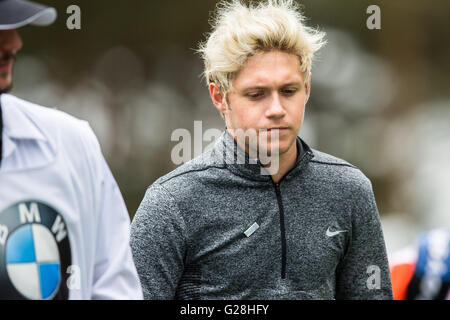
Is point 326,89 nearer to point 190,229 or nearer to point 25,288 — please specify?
point 190,229

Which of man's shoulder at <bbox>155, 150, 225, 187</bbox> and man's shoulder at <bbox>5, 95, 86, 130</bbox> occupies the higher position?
man's shoulder at <bbox>5, 95, 86, 130</bbox>

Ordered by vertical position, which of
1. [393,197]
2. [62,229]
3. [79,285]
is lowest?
[393,197]

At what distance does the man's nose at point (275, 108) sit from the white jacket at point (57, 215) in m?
0.89

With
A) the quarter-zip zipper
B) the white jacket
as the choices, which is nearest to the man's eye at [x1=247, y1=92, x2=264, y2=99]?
the quarter-zip zipper

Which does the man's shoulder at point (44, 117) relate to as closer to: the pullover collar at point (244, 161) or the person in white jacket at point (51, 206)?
the person in white jacket at point (51, 206)

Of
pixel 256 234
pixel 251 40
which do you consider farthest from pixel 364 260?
pixel 251 40

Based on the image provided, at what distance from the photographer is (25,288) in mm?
2145

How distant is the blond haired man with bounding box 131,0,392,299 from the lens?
9.89ft

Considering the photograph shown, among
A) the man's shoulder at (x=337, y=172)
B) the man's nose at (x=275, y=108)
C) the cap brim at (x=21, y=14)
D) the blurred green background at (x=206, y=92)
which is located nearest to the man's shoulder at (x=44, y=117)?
the cap brim at (x=21, y=14)

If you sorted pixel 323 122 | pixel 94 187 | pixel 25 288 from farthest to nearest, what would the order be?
pixel 323 122 < pixel 94 187 < pixel 25 288

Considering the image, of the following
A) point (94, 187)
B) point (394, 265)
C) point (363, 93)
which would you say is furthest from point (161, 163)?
point (94, 187)

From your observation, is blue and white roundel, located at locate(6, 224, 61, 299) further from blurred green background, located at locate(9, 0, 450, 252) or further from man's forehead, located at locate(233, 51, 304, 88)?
blurred green background, located at locate(9, 0, 450, 252)

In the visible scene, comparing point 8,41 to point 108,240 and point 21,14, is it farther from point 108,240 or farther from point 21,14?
point 108,240
